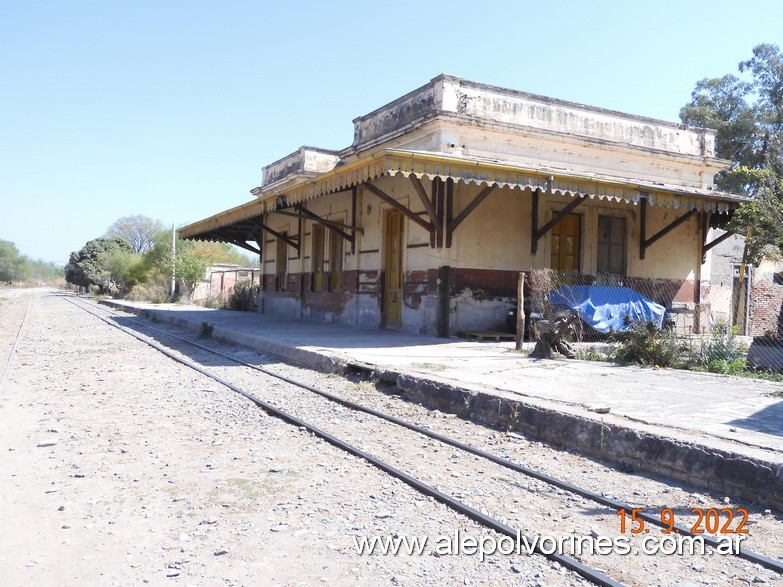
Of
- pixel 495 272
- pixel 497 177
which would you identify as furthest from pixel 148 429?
pixel 495 272

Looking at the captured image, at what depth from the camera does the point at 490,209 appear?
13.9 meters

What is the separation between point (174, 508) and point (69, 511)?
615 millimetres

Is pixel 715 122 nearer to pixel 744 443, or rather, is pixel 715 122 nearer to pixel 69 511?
pixel 744 443

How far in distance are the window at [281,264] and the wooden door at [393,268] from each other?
734 cm

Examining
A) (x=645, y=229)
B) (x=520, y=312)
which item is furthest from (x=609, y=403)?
(x=645, y=229)

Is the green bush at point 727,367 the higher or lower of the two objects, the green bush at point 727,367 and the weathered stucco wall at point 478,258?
the lower

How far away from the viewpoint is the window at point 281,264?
22.4m

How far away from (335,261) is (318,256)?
131 centimetres

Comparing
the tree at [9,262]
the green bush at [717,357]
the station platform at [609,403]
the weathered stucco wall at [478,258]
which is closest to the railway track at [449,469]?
the station platform at [609,403]

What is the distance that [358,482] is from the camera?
4520mm

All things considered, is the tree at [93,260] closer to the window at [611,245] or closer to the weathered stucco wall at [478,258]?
the weathered stucco wall at [478,258]

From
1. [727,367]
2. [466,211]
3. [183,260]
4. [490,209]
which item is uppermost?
[490,209]

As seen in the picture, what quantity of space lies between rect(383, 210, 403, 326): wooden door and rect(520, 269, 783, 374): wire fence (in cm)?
294
